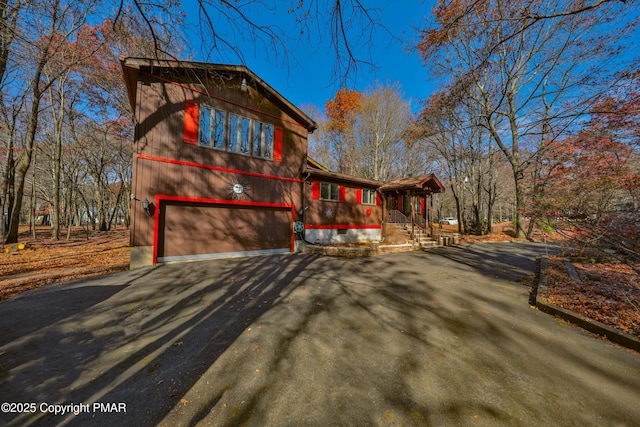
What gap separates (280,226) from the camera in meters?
10.8

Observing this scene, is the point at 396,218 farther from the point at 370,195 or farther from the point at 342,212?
the point at 342,212

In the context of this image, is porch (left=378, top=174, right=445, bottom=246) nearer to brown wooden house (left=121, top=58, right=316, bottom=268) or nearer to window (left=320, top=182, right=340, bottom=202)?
window (left=320, top=182, right=340, bottom=202)

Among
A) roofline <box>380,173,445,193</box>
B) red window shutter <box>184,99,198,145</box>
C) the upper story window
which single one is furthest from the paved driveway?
roofline <box>380,173,445,193</box>

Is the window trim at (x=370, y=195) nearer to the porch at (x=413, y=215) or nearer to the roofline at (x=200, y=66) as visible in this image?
the porch at (x=413, y=215)

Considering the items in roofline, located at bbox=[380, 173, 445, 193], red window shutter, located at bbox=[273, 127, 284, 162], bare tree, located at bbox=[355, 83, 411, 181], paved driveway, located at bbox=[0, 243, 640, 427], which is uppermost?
bare tree, located at bbox=[355, 83, 411, 181]

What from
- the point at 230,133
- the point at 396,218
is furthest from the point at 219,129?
the point at 396,218

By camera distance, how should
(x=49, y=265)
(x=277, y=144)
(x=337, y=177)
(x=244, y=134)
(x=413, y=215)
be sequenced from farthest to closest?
(x=413, y=215) < (x=337, y=177) < (x=277, y=144) < (x=244, y=134) < (x=49, y=265)

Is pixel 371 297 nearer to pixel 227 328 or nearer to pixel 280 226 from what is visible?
pixel 227 328

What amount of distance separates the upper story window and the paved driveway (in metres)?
6.09

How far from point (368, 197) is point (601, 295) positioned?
1129cm

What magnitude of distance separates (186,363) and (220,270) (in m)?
4.69

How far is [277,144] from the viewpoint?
10727 millimetres

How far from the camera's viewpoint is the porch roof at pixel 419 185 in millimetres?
13766

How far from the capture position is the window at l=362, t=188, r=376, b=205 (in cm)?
1509
